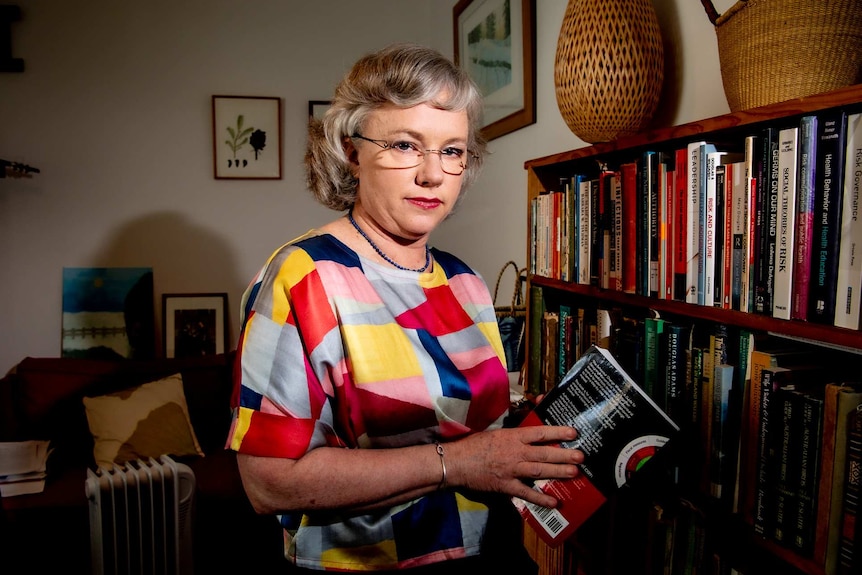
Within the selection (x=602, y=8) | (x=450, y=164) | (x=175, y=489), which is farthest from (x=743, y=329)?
(x=175, y=489)

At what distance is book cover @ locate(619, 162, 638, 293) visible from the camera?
123 centimetres

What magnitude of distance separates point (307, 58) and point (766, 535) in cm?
303

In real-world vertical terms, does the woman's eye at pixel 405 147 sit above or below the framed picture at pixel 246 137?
below

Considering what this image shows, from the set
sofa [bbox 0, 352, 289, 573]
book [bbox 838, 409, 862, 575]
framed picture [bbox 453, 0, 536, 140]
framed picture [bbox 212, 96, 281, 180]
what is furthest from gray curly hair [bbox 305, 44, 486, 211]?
framed picture [bbox 212, 96, 281, 180]

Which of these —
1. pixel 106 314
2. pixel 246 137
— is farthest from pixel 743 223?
pixel 106 314

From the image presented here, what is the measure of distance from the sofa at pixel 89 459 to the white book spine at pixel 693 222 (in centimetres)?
169

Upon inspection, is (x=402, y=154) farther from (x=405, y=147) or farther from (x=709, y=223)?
(x=709, y=223)

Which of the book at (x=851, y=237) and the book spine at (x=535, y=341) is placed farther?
the book spine at (x=535, y=341)

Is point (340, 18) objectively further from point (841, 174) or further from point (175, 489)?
point (841, 174)

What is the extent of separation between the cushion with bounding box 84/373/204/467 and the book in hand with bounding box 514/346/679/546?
201 centimetres

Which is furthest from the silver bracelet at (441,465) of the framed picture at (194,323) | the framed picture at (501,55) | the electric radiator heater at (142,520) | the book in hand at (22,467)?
the framed picture at (194,323)

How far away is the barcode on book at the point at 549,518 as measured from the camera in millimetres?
943

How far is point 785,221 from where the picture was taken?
2.91ft

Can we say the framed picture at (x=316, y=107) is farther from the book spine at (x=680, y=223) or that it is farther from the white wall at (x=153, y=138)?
the book spine at (x=680, y=223)
